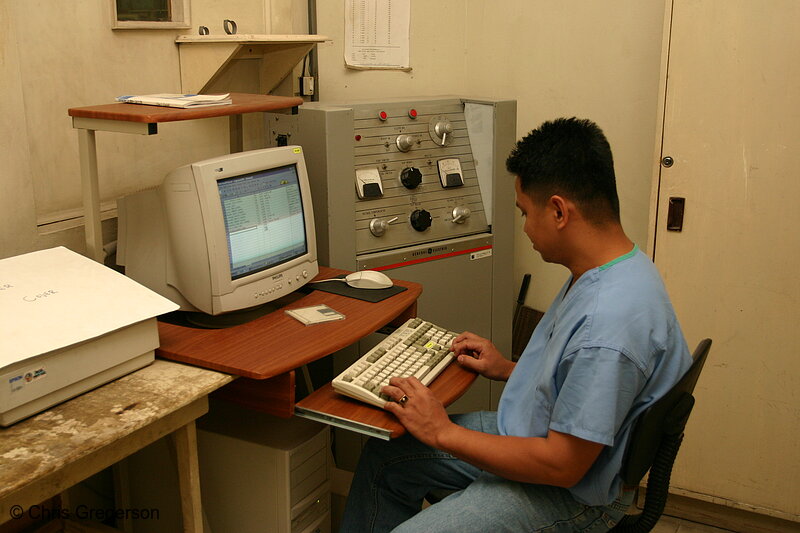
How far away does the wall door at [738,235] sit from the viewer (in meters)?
2.34

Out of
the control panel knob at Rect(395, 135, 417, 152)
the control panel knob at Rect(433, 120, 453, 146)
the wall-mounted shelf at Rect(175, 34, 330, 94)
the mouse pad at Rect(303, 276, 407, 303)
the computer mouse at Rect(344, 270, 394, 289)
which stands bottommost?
the mouse pad at Rect(303, 276, 407, 303)

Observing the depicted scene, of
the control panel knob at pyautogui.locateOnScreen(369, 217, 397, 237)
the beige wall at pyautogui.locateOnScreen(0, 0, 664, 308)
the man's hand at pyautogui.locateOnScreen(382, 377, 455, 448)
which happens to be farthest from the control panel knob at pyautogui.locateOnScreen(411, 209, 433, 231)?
the man's hand at pyautogui.locateOnScreen(382, 377, 455, 448)

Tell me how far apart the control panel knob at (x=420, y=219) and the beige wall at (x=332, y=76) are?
67 cm

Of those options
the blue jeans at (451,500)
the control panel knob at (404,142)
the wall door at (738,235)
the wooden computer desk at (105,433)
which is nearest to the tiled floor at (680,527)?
the wall door at (738,235)

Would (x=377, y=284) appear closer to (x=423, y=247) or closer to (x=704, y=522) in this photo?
(x=423, y=247)

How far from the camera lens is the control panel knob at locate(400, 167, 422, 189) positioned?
8.39 ft

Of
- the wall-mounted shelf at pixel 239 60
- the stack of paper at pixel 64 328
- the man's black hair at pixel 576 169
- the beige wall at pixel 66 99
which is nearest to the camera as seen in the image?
the stack of paper at pixel 64 328

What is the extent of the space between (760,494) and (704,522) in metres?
0.23

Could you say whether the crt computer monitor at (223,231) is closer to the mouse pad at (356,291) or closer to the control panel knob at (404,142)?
the mouse pad at (356,291)

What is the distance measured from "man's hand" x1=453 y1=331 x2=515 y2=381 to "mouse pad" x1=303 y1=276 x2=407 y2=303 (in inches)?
11.1

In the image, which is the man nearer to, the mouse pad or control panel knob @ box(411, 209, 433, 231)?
the mouse pad

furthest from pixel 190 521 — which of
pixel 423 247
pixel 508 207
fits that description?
pixel 508 207

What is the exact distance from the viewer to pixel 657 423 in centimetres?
140

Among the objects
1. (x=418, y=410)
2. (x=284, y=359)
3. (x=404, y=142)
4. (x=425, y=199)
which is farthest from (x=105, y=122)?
(x=425, y=199)
